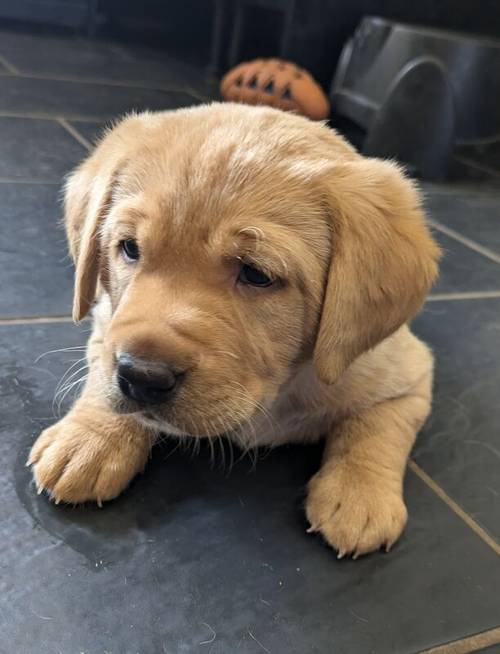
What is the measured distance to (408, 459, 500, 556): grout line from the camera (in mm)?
1761

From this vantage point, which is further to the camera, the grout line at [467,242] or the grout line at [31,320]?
the grout line at [467,242]

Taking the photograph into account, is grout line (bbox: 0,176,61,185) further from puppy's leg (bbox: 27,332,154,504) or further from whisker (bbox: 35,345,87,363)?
puppy's leg (bbox: 27,332,154,504)

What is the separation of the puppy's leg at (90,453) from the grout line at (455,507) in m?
0.71

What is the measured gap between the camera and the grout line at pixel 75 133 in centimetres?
412

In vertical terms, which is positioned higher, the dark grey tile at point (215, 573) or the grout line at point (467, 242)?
the dark grey tile at point (215, 573)

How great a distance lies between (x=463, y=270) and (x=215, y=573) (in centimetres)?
218

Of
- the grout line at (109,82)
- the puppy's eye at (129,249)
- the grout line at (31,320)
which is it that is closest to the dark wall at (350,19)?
the grout line at (109,82)

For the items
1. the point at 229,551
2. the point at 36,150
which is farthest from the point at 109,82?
the point at 229,551

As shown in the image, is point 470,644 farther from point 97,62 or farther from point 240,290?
point 97,62

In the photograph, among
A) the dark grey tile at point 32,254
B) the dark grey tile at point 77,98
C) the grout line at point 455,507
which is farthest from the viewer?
the dark grey tile at point 77,98

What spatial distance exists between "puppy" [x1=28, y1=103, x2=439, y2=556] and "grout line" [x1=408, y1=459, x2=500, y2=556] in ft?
0.35

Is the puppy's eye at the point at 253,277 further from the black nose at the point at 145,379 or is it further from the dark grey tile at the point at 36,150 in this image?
the dark grey tile at the point at 36,150

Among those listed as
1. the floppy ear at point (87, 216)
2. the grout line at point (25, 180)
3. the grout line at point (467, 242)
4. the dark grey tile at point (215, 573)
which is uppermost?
the floppy ear at point (87, 216)

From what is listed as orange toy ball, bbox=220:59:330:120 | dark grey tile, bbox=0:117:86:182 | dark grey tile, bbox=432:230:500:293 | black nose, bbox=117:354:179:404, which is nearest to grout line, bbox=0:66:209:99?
orange toy ball, bbox=220:59:330:120
